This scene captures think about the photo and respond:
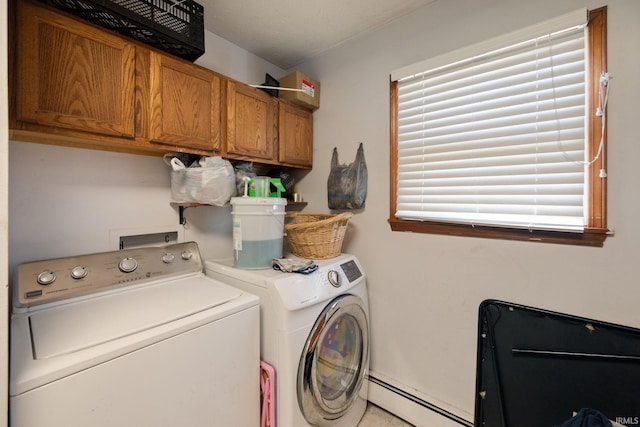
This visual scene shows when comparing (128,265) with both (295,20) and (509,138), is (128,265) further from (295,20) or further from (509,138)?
(509,138)

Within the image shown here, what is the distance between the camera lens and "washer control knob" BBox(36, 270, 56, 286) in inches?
41.6

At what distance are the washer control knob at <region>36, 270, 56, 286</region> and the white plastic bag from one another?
0.64 metres

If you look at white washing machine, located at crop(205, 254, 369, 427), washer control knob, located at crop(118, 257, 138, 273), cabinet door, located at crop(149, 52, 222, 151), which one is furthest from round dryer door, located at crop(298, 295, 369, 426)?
cabinet door, located at crop(149, 52, 222, 151)

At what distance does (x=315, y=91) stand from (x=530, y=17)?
1299 mm

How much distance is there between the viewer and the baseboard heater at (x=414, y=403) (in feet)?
4.85

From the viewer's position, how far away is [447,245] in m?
1.54

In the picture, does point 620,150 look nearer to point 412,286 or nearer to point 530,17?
point 530,17

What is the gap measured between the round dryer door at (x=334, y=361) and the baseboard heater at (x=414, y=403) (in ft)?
0.77

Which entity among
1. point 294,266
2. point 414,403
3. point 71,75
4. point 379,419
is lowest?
point 379,419

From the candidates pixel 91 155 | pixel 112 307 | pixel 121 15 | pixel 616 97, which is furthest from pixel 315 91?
pixel 112 307

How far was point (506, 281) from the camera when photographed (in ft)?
4.46

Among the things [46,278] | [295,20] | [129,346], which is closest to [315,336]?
[129,346]

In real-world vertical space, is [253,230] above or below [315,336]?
above

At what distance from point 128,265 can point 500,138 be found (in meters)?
1.95
